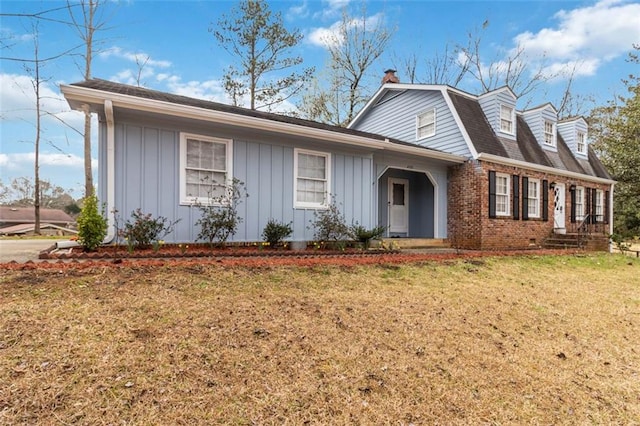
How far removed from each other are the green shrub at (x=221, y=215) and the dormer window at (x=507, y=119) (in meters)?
9.77

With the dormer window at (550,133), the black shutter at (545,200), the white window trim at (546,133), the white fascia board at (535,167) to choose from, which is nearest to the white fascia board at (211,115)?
the white fascia board at (535,167)

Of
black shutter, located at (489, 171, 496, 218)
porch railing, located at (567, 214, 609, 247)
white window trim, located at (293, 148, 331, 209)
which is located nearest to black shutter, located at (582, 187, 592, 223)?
porch railing, located at (567, 214, 609, 247)

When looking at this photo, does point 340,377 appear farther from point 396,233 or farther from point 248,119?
point 396,233

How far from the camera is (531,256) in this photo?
917cm

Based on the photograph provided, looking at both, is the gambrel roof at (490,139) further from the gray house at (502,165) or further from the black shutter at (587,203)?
the black shutter at (587,203)

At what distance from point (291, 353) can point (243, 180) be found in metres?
A: 5.22

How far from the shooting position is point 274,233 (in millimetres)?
7547

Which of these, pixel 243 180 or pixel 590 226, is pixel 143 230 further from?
pixel 590 226

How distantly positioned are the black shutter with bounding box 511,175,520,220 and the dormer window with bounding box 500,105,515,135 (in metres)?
1.86

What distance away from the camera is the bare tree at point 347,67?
19969 millimetres

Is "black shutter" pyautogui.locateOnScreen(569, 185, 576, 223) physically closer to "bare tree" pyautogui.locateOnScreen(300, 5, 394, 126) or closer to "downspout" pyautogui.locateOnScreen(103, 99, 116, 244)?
"bare tree" pyautogui.locateOnScreen(300, 5, 394, 126)

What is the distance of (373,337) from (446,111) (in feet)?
33.4

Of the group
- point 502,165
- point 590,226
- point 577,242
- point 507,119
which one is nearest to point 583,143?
point 590,226

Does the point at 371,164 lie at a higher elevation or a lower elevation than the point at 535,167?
lower
